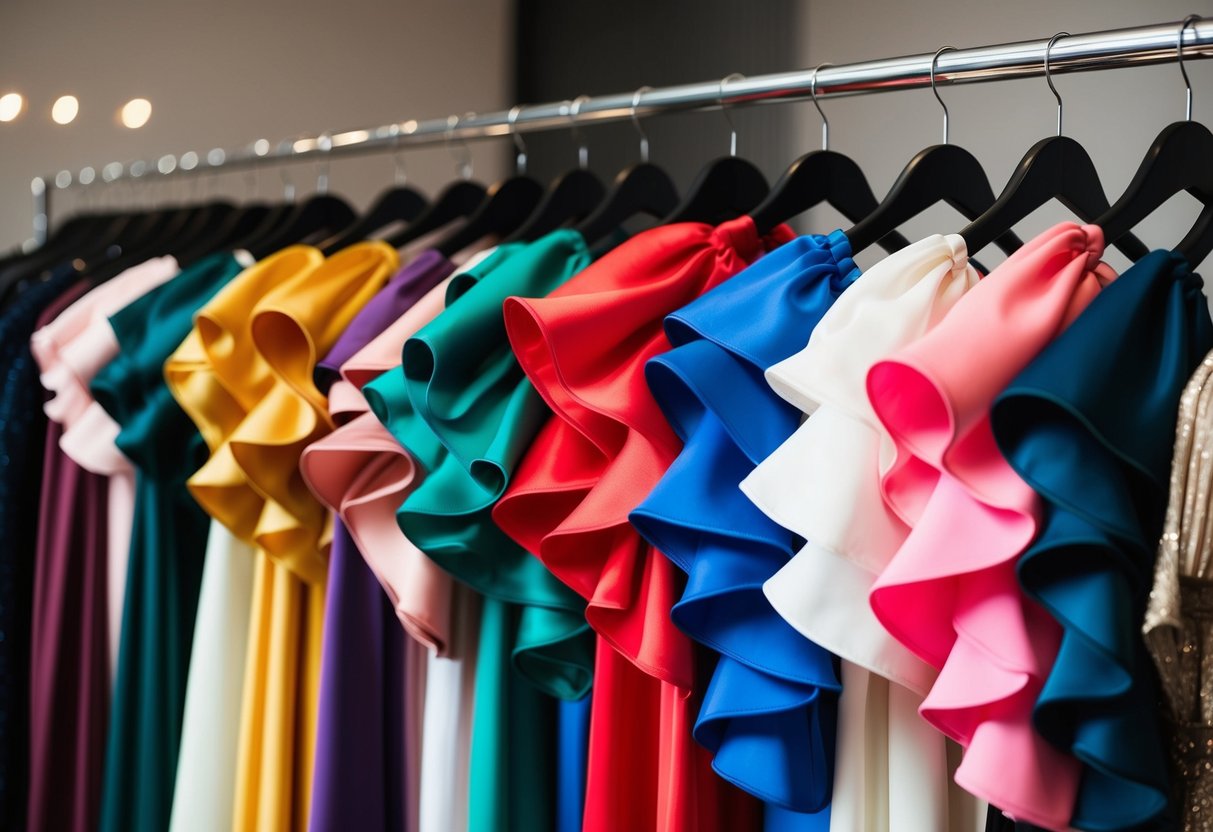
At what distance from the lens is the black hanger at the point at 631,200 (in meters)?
0.96

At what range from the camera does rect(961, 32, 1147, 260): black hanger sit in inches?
26.9

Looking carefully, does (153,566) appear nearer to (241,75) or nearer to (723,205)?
(723,205)

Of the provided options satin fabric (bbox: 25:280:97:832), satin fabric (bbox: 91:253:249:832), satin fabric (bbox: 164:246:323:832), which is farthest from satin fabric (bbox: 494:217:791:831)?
satin fabric (bbox: 25:280:97:832)

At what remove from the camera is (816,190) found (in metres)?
0.84

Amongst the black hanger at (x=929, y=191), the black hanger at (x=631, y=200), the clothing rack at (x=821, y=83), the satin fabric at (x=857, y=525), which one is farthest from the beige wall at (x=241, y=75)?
the satin fabric at (x=857, y=525)

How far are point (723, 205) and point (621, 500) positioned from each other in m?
0.29

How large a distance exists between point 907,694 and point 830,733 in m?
0.06

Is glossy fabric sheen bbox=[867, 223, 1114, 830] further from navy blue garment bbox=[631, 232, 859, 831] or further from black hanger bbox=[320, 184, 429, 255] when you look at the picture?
black hanger bbox=[320, 184, 429, 255]

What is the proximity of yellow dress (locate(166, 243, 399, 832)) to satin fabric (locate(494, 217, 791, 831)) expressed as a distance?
0.25m

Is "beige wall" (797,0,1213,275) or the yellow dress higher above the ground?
"beige wall" (797,0,1213,275)

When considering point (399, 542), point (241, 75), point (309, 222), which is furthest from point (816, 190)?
point (241, 75)

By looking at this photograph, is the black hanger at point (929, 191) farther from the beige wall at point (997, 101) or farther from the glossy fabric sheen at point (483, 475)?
the beige wall at point (997, 101)

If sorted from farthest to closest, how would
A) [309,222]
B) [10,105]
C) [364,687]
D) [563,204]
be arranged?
[10,105] < [309,222] < [563,204] < [364,687]

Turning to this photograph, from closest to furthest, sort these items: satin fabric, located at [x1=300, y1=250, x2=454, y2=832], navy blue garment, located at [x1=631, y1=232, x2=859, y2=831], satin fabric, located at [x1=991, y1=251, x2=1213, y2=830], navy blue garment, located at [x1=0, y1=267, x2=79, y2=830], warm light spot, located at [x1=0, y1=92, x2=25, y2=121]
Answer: satin fabric, located at [x1=991, y1=251, x2=1213, y2=830]
navy blue garment, located at [x1=631, y1=232, x2=859, y2=831]
satin fabric, located at [x1=300, y1=250, x2=454, y2=832]
navy blue garment, located at [x1=0, y1=267, x2=79, y2=830]
warm light spot, located at [x1=0, y1=92, x2=25, y2=121]
